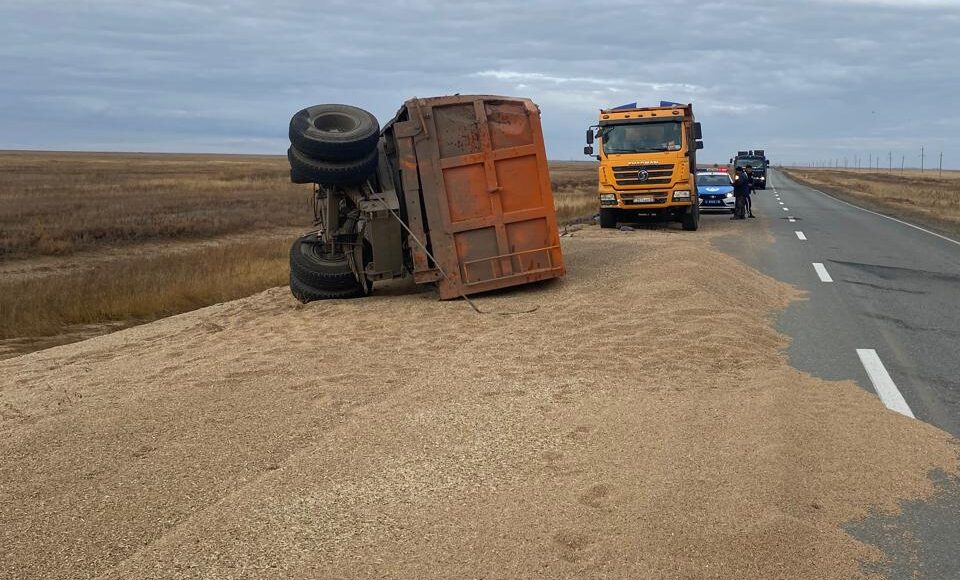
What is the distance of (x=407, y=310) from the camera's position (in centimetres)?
1083

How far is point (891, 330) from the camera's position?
9703mm

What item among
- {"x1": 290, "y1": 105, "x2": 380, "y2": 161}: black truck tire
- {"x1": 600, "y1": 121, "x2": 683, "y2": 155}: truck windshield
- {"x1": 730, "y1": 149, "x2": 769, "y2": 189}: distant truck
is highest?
{"x1": 290, "y1": 105, "x2": 380, "y2": 161}: black truck tire

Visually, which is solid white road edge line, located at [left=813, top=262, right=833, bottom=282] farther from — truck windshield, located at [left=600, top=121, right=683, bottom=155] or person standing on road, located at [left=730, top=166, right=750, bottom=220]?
person standing on road, located at [left=730, top=166, right=750, bottom=220]

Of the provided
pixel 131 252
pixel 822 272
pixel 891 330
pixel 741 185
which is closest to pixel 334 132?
pixel 891 330

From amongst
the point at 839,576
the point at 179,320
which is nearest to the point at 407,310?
the point at 179,320

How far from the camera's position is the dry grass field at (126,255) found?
15156mm

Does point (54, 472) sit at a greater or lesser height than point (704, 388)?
greater

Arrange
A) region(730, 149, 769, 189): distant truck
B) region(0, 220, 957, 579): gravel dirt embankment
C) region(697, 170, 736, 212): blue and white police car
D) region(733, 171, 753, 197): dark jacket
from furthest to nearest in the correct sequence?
region(730, 149, 769, 189): distant truck < region(697, 170, 736, 212): blue and white police car < region(733, 171, 753, 197): dark jacket < region(0, 220, 957, 579): gravel dirt embankment

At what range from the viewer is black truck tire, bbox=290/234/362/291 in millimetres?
12156

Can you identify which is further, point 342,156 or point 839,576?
point 342,156

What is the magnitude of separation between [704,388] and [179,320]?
8831 millimetres

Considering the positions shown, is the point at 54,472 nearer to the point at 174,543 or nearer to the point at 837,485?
the point at 174,543

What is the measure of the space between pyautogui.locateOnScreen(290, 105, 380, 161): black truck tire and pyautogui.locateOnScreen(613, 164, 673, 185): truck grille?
40.2 feet

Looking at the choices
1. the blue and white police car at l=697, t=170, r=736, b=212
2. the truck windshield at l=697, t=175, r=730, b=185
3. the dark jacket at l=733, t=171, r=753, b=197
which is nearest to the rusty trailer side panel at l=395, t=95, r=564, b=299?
the dark jacket at l=733, t=171, r=753, b=197
